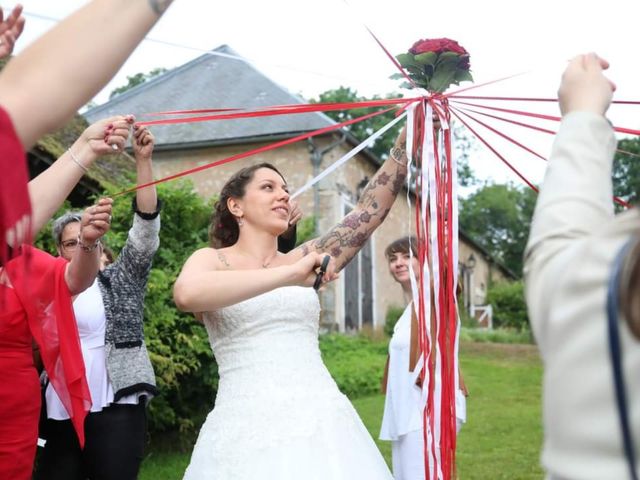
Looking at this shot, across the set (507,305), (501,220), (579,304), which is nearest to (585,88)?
(579,304)

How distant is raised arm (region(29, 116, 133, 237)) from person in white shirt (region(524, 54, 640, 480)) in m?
1.72

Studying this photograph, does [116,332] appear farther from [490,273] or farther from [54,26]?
[490,273]

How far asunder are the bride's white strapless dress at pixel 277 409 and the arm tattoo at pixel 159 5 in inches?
86.6

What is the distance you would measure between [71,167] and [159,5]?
5.39ft

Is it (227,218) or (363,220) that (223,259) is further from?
(363,220)

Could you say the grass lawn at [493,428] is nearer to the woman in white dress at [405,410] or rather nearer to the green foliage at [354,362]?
the green foliage at [354,362]

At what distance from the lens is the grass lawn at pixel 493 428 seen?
793 centimetres

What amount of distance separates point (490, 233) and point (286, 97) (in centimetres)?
4425

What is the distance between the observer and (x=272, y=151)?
19.7m

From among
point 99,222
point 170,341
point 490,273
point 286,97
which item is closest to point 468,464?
point 170,341

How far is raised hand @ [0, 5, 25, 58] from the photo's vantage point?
1.96m

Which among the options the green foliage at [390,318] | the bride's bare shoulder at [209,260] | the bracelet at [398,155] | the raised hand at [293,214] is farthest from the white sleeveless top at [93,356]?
the green foliage at [390,318]

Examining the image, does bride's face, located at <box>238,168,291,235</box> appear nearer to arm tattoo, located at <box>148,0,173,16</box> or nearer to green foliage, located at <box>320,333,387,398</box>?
arm tattoo, located at <box>148,0,173,16</box>

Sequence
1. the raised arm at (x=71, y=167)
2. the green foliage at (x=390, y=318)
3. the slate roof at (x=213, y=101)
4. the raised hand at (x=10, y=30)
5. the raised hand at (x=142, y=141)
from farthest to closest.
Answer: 1. the green foliage at (x=390, y=318)
2. the slate roof at (x=213, y=101)
3. the raised hand at (x=142, y=141)
4. the raised arm at (x=71, y=167)
5. the raised hand at (x=10, y=30)
